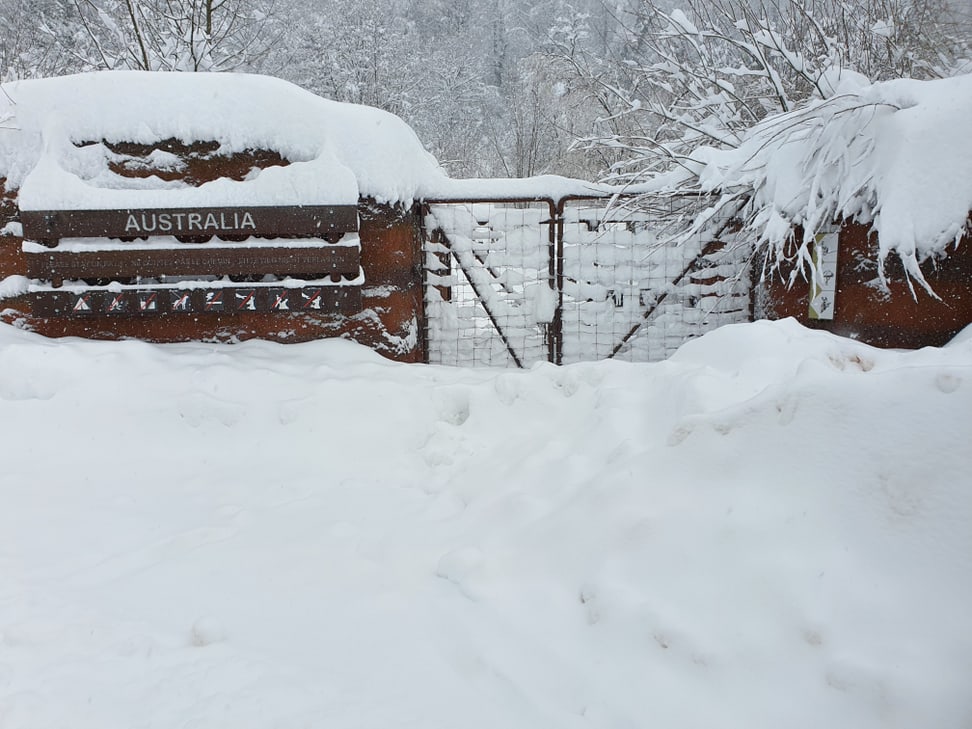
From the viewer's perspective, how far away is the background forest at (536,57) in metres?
8.20

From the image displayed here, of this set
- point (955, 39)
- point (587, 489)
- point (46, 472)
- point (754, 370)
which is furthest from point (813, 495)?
point (955, 39)

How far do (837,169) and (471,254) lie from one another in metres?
3.43

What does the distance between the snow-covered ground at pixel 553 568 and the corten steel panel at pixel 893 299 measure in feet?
6.05

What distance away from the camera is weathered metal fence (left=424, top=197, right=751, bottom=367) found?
6680mm

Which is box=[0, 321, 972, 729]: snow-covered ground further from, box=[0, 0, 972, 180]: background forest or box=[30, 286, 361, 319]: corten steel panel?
box=[0, 0, 972, 180]: background forest

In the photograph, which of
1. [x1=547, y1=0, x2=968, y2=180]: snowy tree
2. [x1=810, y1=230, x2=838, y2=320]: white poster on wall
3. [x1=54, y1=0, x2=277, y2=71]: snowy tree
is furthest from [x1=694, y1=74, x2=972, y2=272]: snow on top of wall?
[x1=54, y1=0, x2=277, y2=71]: snowy tree

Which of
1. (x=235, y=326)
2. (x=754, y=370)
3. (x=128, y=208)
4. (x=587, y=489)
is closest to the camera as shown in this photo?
(x=587, y=489)

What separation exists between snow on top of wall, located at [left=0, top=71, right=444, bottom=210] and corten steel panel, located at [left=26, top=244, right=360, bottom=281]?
0.41 m

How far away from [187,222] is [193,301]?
69 centimetres

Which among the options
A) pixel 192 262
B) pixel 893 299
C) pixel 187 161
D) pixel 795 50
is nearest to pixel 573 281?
pixel 893 299

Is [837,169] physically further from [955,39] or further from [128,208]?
[128,208]

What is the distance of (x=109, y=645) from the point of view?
250cm


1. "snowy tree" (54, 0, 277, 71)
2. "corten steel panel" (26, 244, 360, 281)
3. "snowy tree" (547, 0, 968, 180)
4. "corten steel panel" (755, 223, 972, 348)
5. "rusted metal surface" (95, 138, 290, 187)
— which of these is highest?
"snowy tree" (54, 0, 277, 71)

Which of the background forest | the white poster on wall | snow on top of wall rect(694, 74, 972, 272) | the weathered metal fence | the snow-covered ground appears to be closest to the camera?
the snow-covered ground
